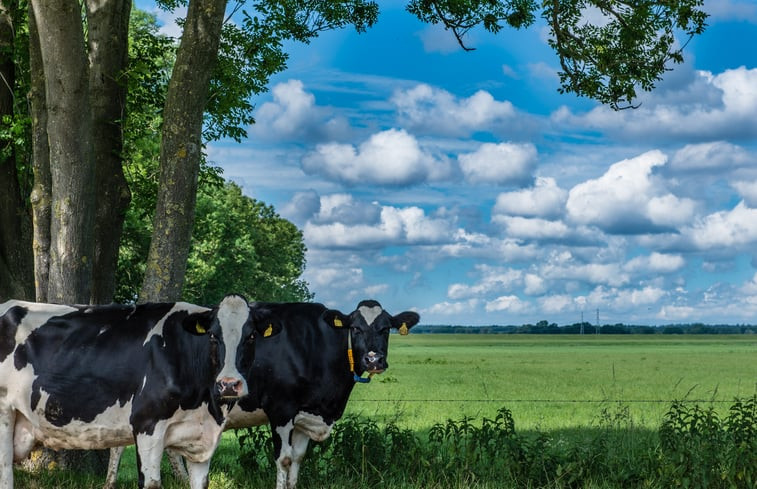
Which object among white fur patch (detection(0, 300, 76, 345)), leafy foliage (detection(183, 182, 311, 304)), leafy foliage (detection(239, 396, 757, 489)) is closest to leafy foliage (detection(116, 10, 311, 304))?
leafy foliage (detection(183, 182, 311, 304))

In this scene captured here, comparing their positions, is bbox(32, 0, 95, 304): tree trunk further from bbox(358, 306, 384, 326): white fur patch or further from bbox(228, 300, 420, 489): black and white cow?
bbox(358, 306, 384, 326): white fur patch

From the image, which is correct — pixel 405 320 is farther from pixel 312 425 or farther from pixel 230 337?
pixel 230 337

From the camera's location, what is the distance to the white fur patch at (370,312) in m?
10.7

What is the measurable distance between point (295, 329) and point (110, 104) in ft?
17.8

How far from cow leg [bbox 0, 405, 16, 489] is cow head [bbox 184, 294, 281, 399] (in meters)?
2.17

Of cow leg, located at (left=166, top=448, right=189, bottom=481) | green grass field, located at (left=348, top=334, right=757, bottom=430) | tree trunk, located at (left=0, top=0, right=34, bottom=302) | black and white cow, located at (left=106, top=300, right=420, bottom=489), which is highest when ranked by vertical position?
tree trunk, located at (left=0, top=0, right=34, bottom=302)

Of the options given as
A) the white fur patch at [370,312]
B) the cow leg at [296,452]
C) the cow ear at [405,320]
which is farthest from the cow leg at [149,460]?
the cow ear at [405,320]

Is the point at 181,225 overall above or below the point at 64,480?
above

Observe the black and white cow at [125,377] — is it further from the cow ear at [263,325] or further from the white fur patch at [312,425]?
the white fur patch at [312,425]

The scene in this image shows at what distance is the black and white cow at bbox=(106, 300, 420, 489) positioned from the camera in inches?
410

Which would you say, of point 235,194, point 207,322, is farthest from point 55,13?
point 235,194

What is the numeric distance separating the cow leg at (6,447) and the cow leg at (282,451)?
9.58ft

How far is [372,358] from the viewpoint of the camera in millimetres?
10352

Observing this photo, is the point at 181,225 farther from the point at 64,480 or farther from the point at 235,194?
the point at 235,194
